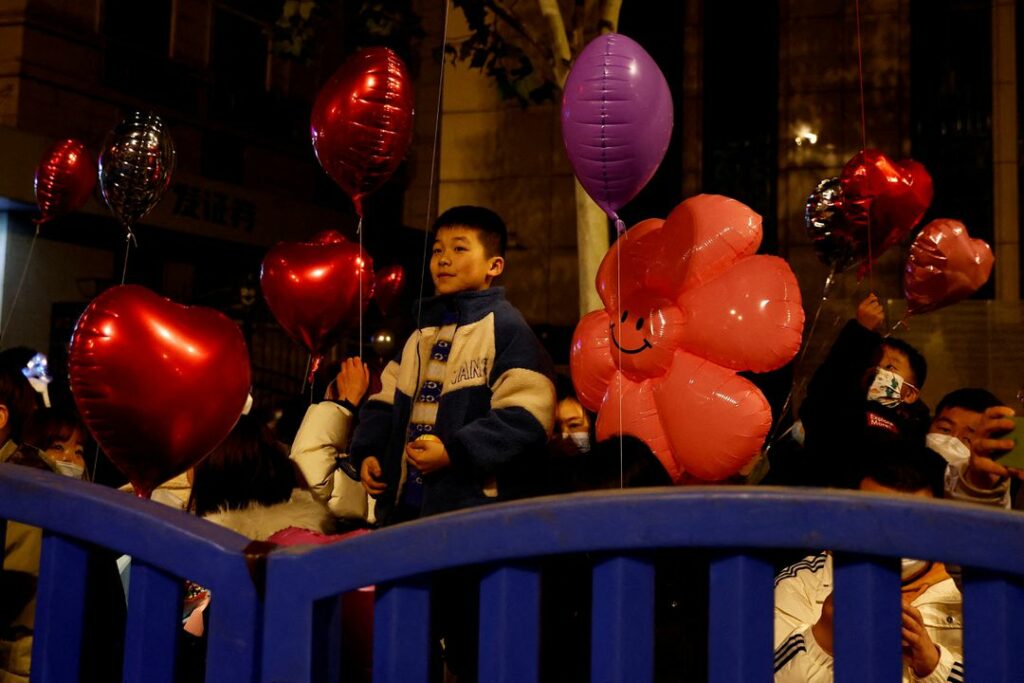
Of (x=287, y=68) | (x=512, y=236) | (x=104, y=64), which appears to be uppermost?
(x=287, y=68)

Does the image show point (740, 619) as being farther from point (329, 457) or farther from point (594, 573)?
point (329, 457)

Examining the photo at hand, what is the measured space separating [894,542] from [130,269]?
15.0 meters

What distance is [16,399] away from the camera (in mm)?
4832

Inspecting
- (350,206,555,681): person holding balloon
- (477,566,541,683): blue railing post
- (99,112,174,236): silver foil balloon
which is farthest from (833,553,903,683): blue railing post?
(99,112,174,236): silver foil balloon

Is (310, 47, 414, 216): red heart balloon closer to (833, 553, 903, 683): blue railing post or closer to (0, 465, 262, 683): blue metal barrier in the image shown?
(0, 465, 262, 683): blue metal barrier

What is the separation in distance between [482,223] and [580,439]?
1.42m

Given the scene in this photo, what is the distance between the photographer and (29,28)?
1259 cm

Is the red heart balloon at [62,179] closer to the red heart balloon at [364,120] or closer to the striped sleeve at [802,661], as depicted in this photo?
the red heart balloon at [364,120]

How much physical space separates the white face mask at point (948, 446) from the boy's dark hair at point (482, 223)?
1924mm

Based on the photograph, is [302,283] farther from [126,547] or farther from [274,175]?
[274,175]

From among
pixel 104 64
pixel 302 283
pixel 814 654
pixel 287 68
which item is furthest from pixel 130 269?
pixel 814 654

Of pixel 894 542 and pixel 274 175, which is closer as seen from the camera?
pixel 894 542

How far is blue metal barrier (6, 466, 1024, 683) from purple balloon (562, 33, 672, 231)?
2.20 meters

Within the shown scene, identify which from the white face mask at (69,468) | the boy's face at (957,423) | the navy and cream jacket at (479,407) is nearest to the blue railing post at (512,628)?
the navy and cream jacket at (479,407)
